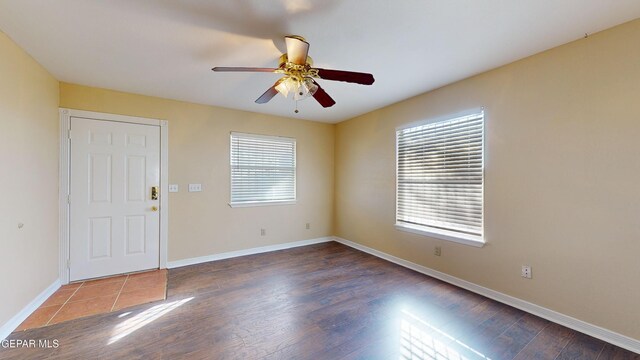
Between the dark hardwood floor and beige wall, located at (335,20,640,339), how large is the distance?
0.32m

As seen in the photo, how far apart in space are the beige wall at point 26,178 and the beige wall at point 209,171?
0.64 m

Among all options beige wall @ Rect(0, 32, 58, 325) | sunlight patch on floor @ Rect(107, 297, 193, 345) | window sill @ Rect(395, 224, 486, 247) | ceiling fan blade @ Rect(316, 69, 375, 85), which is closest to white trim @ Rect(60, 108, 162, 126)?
beige wall @ Rect(0, 32, 58, 325)

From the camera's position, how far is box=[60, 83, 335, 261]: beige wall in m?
3.53

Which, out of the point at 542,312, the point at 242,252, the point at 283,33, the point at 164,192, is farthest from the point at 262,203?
the point at 542,312

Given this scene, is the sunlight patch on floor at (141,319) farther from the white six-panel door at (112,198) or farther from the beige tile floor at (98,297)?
the white six-panel door at (112,198)

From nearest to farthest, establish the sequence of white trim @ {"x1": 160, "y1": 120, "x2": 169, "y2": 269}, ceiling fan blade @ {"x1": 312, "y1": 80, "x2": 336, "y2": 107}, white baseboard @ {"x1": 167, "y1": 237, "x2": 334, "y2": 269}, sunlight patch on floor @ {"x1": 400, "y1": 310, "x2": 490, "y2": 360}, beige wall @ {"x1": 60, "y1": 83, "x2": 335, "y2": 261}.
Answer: sunlight patch on floor @ {"x1": 400, "y1": 310, "x2": 490, "y2": 360} < ceiling fan blade @ {"x1": 312, "y1": 80, "x2": 336, "y2": 107} < beige wall @ {"x1": 60, "y1": 83, "x2": 335, "y2": 261} < white trim @ {"x1": 160, "y1": 120, "x2": 169, "y2": 269} < white baseboard @ {"x1": 167, "y1": 237, "x2": 334, "y2": 269}

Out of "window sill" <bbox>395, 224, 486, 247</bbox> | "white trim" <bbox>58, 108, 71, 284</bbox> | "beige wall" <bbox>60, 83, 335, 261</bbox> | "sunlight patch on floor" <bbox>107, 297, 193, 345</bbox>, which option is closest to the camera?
"sunlight patch on floor" <bbox>107, 297, 193, 345</bbox>

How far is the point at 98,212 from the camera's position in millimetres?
3316

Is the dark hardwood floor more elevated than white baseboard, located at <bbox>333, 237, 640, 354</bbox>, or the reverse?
white baseboard, located at <bbox>333, 237, 640, 354</bbox>

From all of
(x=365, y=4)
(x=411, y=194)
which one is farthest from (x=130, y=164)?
(x=411, y=194)

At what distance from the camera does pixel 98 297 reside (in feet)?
9.23

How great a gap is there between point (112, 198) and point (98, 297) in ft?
4.04

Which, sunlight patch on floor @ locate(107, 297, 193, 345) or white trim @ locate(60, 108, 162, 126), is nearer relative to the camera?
sunlight patch on floor @ locate(107, 297, 193, 345)

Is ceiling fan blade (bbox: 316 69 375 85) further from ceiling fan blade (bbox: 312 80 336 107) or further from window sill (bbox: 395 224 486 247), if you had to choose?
window sill (bbox: 395 224 486 247)
